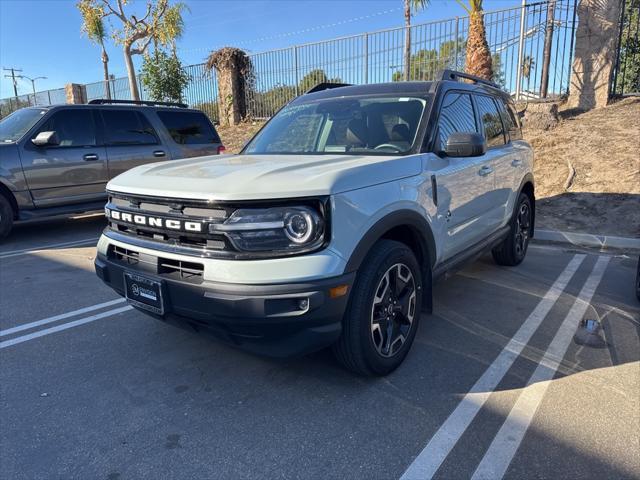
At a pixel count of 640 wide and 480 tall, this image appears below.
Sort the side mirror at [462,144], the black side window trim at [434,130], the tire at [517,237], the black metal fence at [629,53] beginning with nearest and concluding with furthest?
the side mirror at [462,144], the black side window trim at [434,130], the tire at [517,237], the black metal fence at [629,53]

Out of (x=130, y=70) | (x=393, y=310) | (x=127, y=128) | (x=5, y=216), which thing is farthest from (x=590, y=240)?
(x=130, y=70)

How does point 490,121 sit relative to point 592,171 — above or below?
above

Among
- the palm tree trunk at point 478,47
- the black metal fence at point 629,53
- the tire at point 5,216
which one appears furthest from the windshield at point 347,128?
the black metal fence at point 629,53

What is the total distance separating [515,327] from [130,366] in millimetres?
2994

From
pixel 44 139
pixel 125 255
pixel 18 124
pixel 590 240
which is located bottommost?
pixel 590 240

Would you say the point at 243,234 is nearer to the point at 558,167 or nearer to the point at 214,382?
the point at 214,382

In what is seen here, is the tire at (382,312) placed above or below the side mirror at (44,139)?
below

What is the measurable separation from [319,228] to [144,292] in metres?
1.15

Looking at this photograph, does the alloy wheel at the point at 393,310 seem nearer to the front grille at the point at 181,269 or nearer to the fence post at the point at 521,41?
the front grille at the point at 181,269

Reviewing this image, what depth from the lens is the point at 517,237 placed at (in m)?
5.57

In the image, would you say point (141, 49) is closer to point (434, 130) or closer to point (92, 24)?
point (92, 24)

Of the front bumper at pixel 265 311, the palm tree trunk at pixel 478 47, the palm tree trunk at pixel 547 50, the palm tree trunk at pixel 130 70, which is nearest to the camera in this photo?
the front bumper at pixel 265 311

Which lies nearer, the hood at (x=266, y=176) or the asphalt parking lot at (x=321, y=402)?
the asphalt parking lot at (x=321, y=402)

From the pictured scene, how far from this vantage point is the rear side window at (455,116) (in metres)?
3.68
